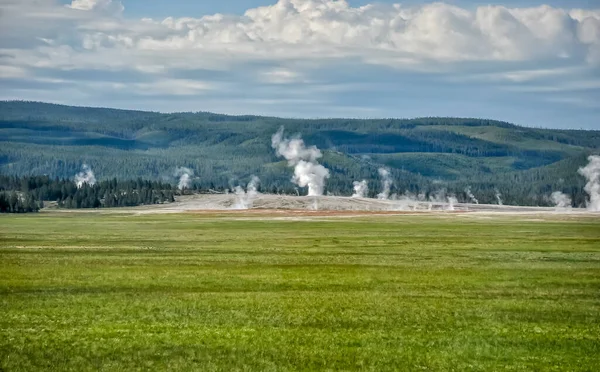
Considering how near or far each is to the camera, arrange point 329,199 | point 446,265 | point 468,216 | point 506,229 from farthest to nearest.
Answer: point 329,199 → point 468,216 → point 506,229 → point 446,265

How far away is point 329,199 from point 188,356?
456 ft

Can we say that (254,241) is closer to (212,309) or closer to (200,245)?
(200,245)

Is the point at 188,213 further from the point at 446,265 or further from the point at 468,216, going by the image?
the point at 446,265

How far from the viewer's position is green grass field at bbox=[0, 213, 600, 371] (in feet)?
88.6

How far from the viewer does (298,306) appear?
37.1 m

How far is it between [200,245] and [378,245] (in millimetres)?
14081

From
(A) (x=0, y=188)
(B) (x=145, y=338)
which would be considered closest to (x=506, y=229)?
(B) (x=145, y=338)

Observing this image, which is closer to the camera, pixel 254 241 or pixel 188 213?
pixel 254 241

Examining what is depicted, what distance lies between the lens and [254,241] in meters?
79.8

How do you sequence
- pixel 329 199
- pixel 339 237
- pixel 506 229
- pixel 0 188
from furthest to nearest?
pixel 0 188 → pixel 329 199 → pixel 506 229 → pixel 339 237

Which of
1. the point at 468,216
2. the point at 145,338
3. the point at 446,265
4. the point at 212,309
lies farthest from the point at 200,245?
→ the point at 468,216

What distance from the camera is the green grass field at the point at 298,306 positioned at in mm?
27000

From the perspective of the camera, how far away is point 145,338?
1156 inches

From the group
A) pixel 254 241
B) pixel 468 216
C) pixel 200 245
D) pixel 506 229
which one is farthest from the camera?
pixel 468 216
